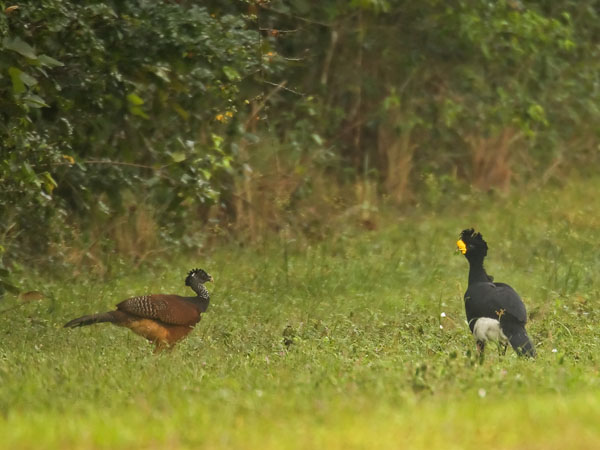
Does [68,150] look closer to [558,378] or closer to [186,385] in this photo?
[186,385]

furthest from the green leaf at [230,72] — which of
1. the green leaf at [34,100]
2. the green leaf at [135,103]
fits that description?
the green leaf at [34,100]

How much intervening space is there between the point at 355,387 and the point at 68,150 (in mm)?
4916

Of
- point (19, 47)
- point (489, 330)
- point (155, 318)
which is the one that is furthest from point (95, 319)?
point (489, 330)

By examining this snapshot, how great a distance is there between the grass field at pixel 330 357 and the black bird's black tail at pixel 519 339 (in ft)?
0.36

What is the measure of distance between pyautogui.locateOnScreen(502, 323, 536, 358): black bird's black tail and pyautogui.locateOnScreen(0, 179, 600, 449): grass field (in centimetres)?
11

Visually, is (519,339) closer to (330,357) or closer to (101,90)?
(330,357)

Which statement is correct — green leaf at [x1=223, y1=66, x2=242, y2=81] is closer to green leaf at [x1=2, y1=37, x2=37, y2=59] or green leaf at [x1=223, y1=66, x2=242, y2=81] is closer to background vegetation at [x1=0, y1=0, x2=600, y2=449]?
background vegetation at [x1=0, y1=0, x2=600, y2=449]

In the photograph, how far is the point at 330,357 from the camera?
8.80 meters

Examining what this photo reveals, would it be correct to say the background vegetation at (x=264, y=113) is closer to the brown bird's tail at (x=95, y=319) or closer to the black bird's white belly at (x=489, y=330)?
the brown bird's tail at (x=95, y=319)

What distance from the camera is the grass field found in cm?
639

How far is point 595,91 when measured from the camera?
763 inches

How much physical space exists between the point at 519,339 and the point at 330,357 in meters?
1.39

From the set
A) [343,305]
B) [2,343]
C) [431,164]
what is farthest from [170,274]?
[431,164]

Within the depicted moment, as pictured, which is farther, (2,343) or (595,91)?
(595,91)
